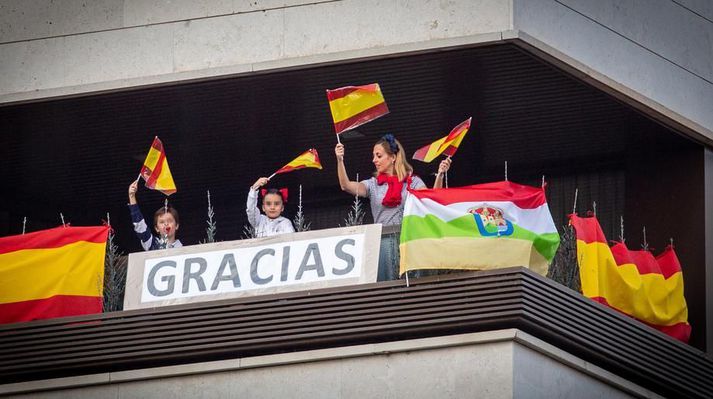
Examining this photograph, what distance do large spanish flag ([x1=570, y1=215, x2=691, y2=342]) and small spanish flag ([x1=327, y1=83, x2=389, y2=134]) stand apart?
2577 millimetres

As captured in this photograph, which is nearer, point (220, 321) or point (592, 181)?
point (220, 321)

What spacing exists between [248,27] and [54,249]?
3436 mm

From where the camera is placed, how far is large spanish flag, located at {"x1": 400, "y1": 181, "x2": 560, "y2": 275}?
22094mm

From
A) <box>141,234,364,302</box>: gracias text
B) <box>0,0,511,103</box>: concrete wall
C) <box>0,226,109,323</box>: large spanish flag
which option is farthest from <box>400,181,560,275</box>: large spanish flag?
<box>0,226,109,323</box>: large spanish flag

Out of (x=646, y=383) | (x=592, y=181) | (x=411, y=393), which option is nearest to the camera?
(x=411, y=393)

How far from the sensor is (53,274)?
23.8 metres

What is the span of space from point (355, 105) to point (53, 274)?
3.95 m

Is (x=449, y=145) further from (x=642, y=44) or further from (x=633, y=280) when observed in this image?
(x=642, y=44)

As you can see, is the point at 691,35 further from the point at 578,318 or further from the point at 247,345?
the point at 247,345

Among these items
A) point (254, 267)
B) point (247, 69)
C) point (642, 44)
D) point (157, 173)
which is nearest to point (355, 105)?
point (247, 69)

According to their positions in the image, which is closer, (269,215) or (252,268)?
(252,268)

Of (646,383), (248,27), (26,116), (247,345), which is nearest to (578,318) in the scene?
(646,383)

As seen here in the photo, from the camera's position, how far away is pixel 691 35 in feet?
84.2

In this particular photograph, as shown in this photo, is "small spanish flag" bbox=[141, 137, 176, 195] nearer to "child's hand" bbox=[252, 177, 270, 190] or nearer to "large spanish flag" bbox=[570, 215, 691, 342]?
"child's hand" bbox=[252, 177, 270, 190]
